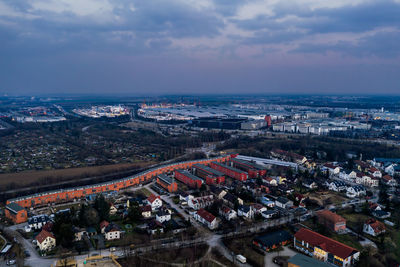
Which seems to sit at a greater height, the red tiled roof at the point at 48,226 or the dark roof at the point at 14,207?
the dark roof at the point at 14,207

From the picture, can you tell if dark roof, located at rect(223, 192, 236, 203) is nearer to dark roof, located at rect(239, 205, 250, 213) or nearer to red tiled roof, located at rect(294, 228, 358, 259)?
dark roof, located at rect(239, 205, 250, 213)

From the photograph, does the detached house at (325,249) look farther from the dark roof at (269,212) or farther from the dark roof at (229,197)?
the dark roof at (229,197)

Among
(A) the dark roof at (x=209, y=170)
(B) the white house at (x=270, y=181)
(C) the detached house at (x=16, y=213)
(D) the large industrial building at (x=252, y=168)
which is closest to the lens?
(C) the detached house at (x=16, y=213)

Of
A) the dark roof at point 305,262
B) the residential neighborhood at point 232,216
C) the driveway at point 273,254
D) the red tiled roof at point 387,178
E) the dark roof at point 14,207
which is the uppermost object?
the dark roof at point 14,207

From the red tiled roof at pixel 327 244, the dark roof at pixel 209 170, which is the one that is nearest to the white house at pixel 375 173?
the dark roof at pixel 209 170

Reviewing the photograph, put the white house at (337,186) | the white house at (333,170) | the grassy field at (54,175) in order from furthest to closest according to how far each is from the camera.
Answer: the white house at (333,170) → the grassy field at (54,175) → the white house at (337,186)

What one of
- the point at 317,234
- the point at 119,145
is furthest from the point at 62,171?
the point at 317,234

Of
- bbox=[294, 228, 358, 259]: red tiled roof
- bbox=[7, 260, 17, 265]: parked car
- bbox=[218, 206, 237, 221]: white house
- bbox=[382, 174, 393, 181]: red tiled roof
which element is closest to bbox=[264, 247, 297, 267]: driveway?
bbox=[294, 228, 358, 259]: red tiled roof

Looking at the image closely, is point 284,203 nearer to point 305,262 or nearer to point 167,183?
point 305,262
